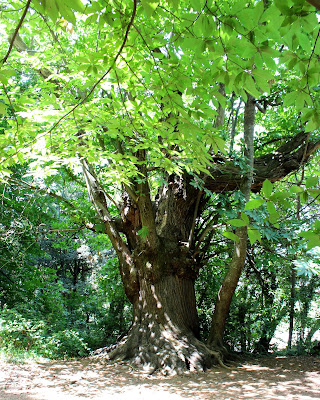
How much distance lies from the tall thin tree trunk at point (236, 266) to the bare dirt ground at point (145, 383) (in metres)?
0.65

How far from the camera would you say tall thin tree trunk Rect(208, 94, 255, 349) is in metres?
5.76

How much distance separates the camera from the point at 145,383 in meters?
4.45

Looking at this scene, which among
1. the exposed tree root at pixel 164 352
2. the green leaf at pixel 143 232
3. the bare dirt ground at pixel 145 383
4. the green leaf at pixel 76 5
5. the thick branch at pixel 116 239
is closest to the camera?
the green leaf at pixel 76 5

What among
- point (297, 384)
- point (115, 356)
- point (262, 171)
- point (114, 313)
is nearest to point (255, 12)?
point (297, 384)

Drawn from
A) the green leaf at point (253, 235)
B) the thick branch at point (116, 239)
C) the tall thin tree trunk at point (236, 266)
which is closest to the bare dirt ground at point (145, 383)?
the tall thin tree trunk at point (236, 266)

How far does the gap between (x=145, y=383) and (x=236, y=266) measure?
2.49 meters

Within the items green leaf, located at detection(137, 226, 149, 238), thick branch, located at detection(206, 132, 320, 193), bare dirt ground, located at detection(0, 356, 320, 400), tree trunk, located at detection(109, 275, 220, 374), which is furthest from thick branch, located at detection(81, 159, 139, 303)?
thick branch, located at detection(206, 132, 320, 193)

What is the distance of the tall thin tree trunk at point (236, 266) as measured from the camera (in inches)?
227

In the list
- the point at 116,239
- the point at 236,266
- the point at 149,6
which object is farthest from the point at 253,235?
the point at 116,239

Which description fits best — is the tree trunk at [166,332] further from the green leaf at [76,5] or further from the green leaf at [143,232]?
the green leaf at [76,5]

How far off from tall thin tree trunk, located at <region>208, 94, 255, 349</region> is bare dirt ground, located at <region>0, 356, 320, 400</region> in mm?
649

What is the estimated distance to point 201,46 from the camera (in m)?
1.59

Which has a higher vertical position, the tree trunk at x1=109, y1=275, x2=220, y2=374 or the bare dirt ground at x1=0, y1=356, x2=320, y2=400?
the tree trunk at x1=109, y1=275, x2=220, y2=374

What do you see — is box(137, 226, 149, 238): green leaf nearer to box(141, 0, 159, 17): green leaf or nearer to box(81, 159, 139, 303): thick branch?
box(81, 159, 139, 303): thick branch
